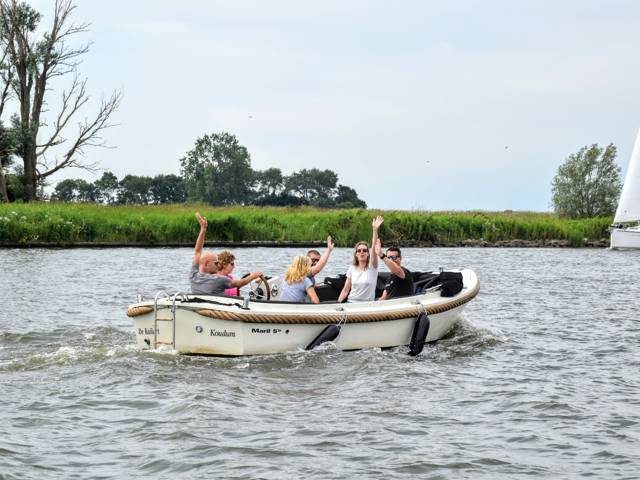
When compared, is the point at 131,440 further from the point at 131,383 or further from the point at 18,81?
the point at 18,81

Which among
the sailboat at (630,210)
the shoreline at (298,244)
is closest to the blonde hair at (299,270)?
the shoreline at (298,244)

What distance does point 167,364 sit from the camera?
13117mm

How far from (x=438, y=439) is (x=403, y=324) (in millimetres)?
4897

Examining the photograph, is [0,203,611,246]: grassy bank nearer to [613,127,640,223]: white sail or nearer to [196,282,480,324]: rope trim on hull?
[613,127,640,223]: white sail

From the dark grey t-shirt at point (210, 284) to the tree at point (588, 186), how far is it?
58640mm

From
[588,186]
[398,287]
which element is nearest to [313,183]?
[588,186]

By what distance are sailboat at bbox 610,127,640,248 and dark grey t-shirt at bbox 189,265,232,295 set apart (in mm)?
45411

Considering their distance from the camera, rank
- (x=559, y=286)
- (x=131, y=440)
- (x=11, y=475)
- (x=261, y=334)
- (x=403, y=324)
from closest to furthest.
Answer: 1. (x=11, y=475)
2. (x=131, y=440)
3. (x=261, y=334)
4. (x=403, y=324)
5. (x=559, y=286)

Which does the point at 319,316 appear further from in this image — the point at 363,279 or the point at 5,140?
the point at 5,140

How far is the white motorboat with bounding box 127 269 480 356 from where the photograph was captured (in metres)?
13.1

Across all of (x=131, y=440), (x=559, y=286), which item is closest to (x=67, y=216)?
(x=559, y=286)

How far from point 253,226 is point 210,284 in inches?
1393

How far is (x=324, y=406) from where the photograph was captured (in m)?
11.6

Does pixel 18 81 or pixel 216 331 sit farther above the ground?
pixel 18 81
